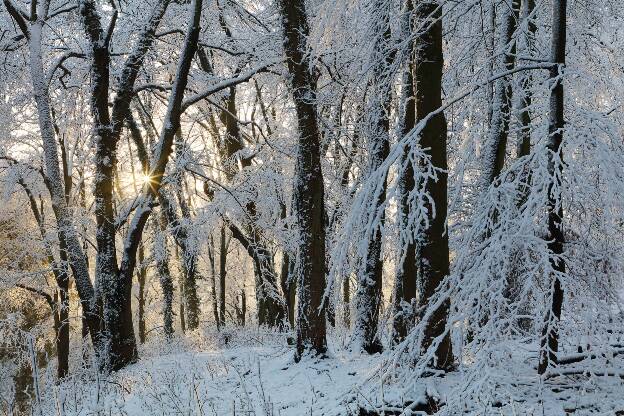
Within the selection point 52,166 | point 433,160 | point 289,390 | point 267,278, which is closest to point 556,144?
point 433,160

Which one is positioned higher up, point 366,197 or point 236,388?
point 366,197

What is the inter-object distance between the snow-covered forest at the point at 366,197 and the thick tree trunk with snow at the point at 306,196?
1.2 inches

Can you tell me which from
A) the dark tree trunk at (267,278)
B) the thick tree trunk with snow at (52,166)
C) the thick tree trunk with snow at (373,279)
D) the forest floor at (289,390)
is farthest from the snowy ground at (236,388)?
the dark tree trunk at (267,278)

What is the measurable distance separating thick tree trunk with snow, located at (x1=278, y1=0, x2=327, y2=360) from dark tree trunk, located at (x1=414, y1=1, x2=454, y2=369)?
221cm

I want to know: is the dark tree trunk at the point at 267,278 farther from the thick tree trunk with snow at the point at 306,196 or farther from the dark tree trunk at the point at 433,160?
the dark tree trunk at the point at 433,160

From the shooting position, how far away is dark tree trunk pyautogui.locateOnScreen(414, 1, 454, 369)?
495cm

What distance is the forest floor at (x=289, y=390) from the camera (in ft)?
13.1

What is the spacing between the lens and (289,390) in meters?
6.12

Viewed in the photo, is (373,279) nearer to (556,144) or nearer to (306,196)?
(306,196)

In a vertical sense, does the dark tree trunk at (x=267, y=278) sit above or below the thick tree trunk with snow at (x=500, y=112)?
below

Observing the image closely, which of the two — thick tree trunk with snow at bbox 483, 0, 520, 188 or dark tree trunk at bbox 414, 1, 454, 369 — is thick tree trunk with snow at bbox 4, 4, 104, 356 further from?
thick tree trunk with snow at bbox 483, 0, 520, 188

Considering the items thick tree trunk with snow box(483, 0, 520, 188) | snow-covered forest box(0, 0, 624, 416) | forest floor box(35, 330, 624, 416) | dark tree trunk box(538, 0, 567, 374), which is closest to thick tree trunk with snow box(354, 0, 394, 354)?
snow-covered forest box(0, 0, 624, 416)

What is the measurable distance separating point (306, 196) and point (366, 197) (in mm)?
3201

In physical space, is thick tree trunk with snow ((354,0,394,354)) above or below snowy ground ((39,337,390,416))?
above
